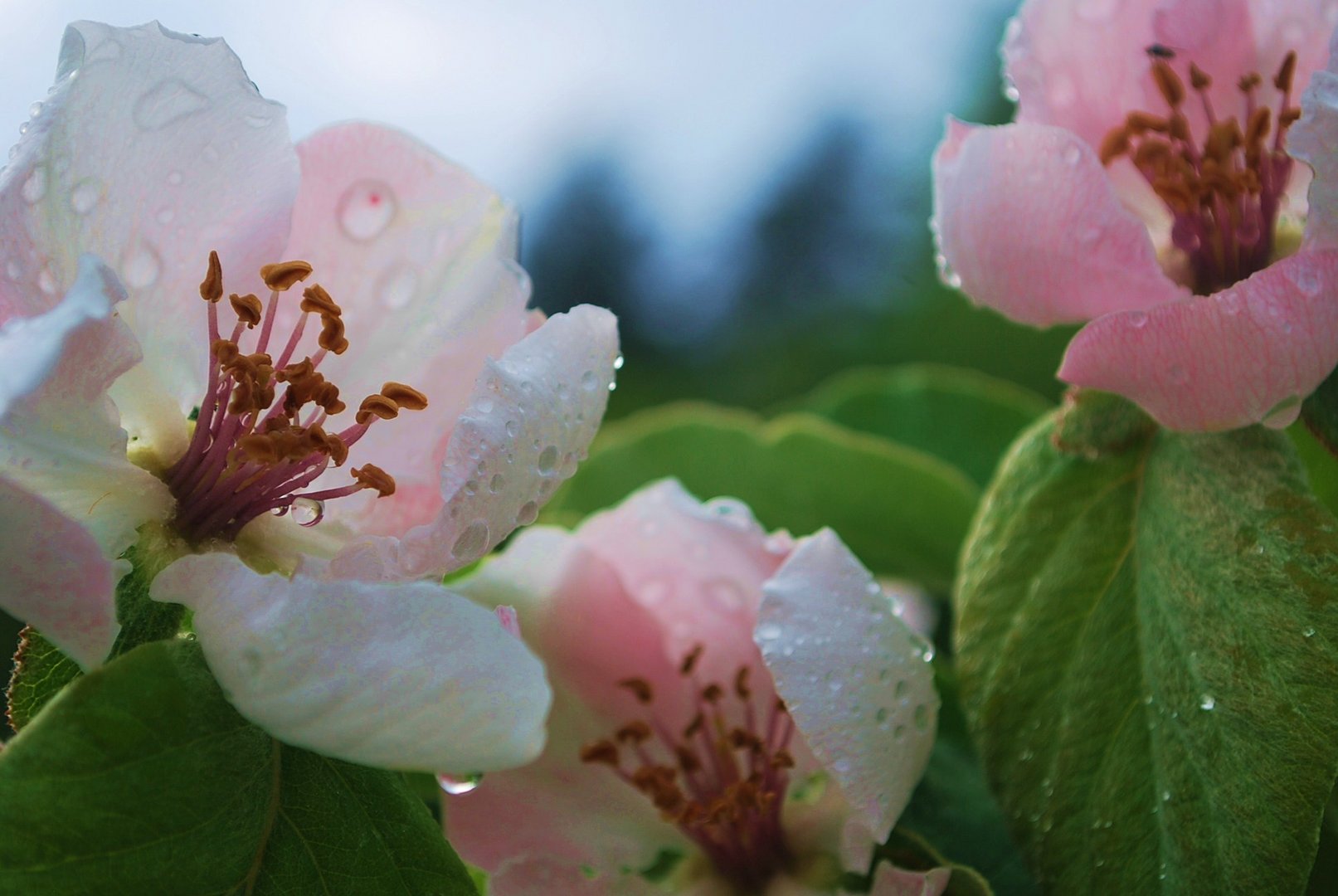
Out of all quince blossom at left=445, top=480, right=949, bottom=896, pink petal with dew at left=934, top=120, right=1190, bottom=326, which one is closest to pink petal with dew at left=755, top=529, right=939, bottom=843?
quince blossom at left=445, top=480, right=949, bottom=896

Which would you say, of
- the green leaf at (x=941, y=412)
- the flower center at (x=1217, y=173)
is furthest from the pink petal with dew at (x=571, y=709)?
the green leaf at (x=941, y=412)

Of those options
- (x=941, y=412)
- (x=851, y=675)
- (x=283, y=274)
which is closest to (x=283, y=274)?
Result: (x=283, y=274)

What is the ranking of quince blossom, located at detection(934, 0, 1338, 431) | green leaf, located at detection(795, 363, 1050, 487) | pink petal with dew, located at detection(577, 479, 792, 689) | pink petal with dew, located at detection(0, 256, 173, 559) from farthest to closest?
green leaf, located at detection(795, 363, 1050, 487) < pink petal with dew, located at detection(577, 479, 792, 689) < quince blossom, located at detection(934, 0, 1338, 431) < pink petal with dew, located at detection(0, 256, 173, 559)

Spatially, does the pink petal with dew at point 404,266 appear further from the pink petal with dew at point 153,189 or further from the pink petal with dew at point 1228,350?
the pink petal with dew at point 1228,350

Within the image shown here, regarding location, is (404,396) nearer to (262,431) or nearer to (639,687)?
(262,431)

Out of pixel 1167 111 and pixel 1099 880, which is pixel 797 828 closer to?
pixel 1099 880

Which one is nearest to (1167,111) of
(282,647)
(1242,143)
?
(1242,143)

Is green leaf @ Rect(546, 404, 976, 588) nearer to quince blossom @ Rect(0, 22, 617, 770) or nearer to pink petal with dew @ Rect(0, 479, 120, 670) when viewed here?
quince blossom @ Rect(0, 22, 617, 770)
